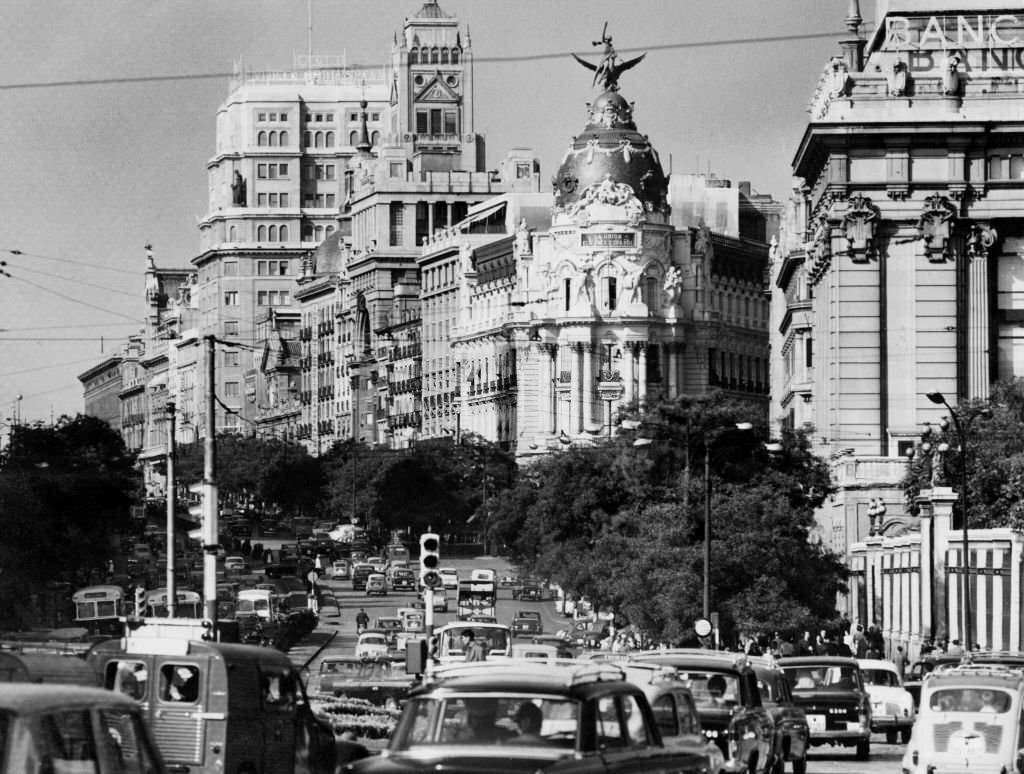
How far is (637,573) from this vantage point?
84375 mm

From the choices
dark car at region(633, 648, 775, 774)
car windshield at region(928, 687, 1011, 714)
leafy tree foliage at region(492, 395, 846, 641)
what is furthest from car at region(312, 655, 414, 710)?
leafy tree foliage at region(492, 395, 846, 641)

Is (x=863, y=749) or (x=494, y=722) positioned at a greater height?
(x=494, y=722)

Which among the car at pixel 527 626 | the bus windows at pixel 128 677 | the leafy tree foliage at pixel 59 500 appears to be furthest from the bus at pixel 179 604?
the bus windows at pixel 128 677

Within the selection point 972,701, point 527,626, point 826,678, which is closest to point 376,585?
point 527,626

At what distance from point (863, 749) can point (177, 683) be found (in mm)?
20882

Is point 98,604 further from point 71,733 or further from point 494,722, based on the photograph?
point 71,733

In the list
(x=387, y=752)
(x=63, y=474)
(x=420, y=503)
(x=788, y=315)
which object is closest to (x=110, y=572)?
(x=63, y=474)

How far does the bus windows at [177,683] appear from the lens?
96.7 ft

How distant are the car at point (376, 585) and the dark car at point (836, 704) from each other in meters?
97.7

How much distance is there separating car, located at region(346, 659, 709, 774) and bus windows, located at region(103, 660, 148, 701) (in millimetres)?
5397

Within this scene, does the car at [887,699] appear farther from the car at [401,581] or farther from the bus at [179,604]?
the car at [401,581]

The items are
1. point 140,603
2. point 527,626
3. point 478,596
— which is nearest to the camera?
point 140,603

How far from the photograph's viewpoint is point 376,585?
14675cm

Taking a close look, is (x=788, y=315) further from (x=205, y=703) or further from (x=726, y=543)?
(x=205, y=703)
